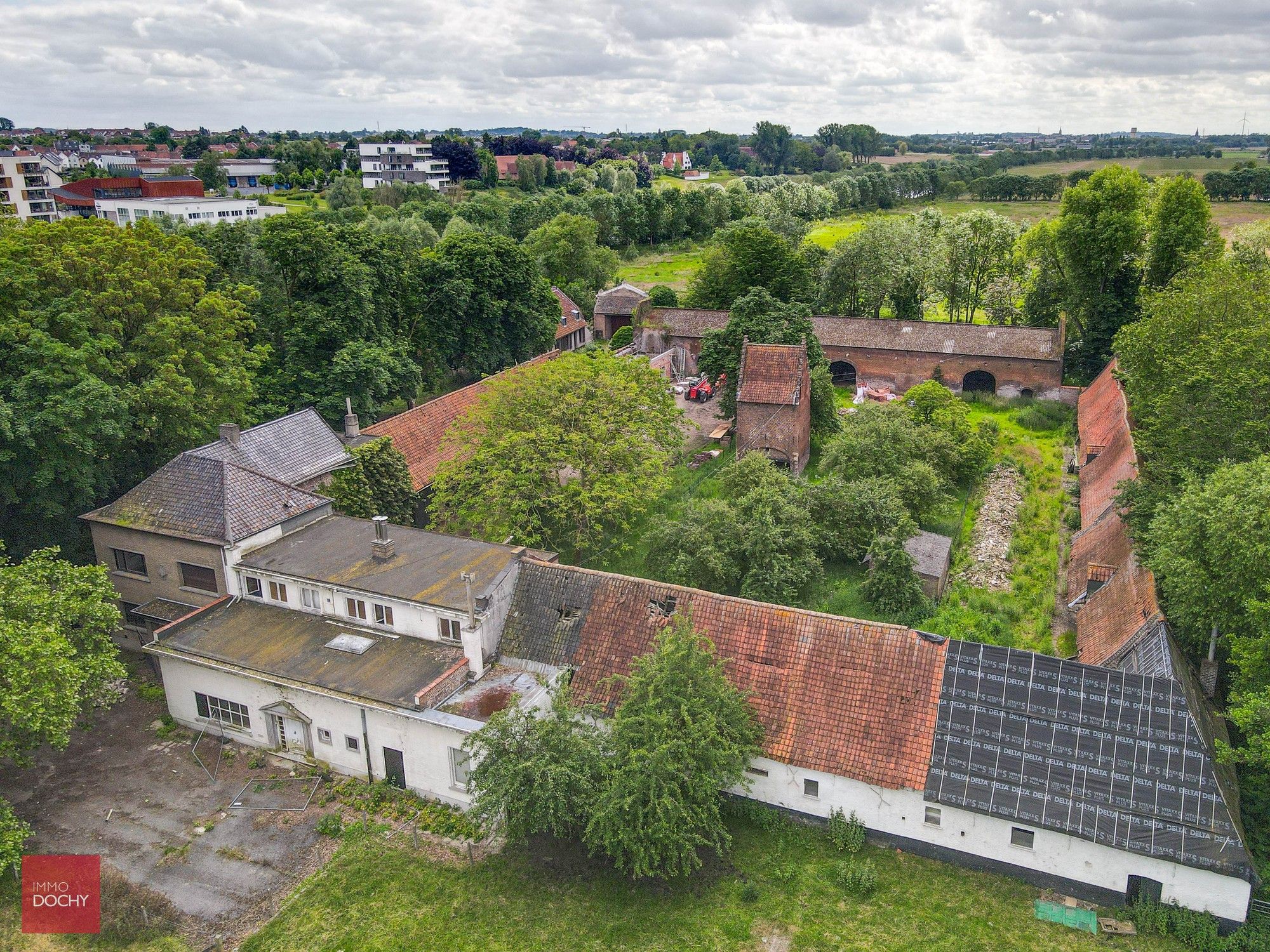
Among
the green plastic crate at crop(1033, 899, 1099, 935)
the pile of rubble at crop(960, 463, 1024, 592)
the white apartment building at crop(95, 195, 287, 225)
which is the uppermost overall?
the white apartment building at crop(95, 195, 287, 225)

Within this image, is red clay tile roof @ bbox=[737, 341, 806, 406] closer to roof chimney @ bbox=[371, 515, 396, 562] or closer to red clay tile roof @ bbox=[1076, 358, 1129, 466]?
red clay tile roof @ bbox=[1076, 358, 1129, 466]

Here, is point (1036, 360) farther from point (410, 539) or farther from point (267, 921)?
point (267, 921)

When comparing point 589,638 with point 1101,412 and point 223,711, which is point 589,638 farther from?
point 1101,412

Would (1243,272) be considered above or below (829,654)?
above

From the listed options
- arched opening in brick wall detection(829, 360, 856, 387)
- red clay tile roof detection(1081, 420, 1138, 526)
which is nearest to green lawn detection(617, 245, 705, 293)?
arched opening in brick wall detection(829, 360, 856, 387)

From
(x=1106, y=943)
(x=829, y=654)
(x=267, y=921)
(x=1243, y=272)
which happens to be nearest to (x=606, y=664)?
(x=829, y=654)

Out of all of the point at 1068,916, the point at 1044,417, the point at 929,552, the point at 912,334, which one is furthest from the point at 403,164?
the point at 1068,916
